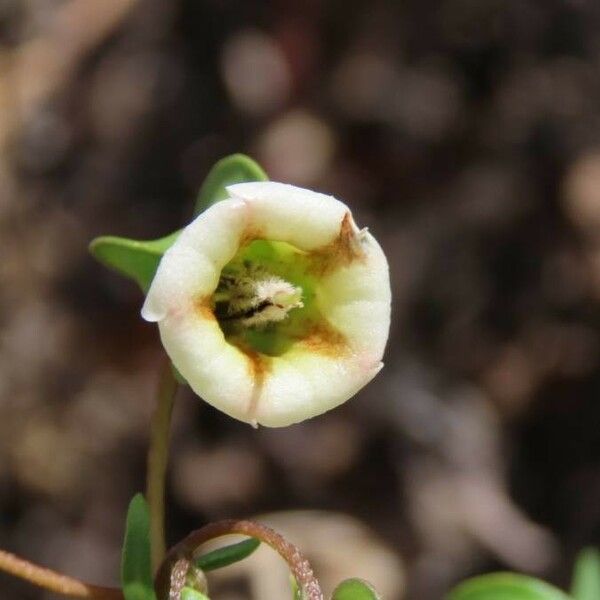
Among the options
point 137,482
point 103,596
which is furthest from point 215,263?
point 137,482

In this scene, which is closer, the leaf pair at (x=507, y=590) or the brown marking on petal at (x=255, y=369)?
the brown marking on petal at (x=255, y=369)

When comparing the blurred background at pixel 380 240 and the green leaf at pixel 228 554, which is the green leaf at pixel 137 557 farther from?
the blurred background at pixel 380 240

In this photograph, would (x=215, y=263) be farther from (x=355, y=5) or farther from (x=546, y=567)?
(x=355, y=5)

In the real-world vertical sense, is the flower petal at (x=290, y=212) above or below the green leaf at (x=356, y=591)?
above

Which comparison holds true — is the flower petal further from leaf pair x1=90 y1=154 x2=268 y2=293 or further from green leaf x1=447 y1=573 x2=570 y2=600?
green leaf x1=447 y1=573 x2=570 y2=600

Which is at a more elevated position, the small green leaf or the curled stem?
the curled stem

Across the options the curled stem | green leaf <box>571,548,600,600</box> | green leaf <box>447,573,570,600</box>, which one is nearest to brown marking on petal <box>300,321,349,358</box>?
the curled stem

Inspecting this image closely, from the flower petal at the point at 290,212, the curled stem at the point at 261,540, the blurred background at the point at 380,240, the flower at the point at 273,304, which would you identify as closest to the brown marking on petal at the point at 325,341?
the flower at the point at 273,304

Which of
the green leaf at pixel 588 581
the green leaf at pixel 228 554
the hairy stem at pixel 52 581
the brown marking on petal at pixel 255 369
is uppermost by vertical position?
the brown marking on petal at pixel 255 369
